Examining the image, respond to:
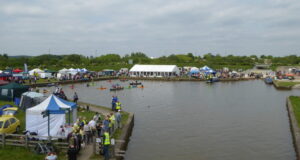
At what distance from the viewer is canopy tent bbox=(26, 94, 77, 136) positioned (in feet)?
56.6

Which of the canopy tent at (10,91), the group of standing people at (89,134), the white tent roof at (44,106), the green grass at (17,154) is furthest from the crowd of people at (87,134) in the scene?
the canopy tent at (10,91)

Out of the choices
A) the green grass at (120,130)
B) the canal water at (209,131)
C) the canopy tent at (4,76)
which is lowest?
the canal water at (209,131)

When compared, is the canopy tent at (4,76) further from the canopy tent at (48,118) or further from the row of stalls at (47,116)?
the canopy tent at (48,118)

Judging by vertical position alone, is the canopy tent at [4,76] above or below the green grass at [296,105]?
above

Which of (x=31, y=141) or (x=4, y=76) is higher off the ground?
(x=4, y=76)

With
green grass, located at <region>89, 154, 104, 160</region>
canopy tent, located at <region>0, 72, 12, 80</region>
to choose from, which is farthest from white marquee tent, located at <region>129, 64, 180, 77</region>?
green grass, located at <region>89, 154, 104, 160</region>

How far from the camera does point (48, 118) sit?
17203 millimetres

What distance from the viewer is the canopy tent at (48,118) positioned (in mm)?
17250

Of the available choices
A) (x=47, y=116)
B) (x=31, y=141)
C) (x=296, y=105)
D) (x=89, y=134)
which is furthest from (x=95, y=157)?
(x=296, y=105)

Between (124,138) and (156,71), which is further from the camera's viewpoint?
(156,71)

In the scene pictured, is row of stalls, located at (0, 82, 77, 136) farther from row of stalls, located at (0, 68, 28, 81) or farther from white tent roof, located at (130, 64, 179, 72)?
white tent roof, located at (130, 64, 179, 72)

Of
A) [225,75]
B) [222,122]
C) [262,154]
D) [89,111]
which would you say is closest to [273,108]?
[222,122]

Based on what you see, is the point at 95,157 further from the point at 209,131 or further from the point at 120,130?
the point at 209,131

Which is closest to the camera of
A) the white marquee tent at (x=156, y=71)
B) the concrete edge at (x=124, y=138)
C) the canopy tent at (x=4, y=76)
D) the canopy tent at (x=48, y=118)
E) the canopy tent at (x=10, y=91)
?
the concrete edge at (x=124, y=138)
